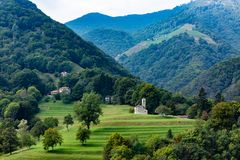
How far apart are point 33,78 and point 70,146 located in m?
85.5

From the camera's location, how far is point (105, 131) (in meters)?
108

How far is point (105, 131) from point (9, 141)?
69.1 feet

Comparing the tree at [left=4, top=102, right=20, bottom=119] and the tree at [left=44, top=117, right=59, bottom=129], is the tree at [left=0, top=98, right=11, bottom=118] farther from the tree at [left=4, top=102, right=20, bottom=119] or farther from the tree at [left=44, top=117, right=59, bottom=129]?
the tree at [left=44, top=117, right=59, bottom=129]

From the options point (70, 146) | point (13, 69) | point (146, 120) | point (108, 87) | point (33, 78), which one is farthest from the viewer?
point (13, 69)

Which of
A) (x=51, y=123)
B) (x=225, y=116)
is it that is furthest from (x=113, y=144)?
(x=51, y=123)

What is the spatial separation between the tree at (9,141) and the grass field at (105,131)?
280 cm

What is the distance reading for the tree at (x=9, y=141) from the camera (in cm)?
9794

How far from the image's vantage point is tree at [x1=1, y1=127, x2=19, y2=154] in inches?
3856

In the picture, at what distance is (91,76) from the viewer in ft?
576

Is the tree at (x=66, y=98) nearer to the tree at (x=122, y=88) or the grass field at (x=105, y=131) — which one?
the tree at (x=122, y=88)

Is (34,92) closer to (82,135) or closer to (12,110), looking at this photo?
(12,110)

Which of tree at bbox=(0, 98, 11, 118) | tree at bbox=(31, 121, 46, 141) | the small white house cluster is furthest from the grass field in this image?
the small white house cluster

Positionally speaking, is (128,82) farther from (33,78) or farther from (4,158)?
(4,158)

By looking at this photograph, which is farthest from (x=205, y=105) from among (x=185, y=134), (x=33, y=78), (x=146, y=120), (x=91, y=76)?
(x=33, y=78)
